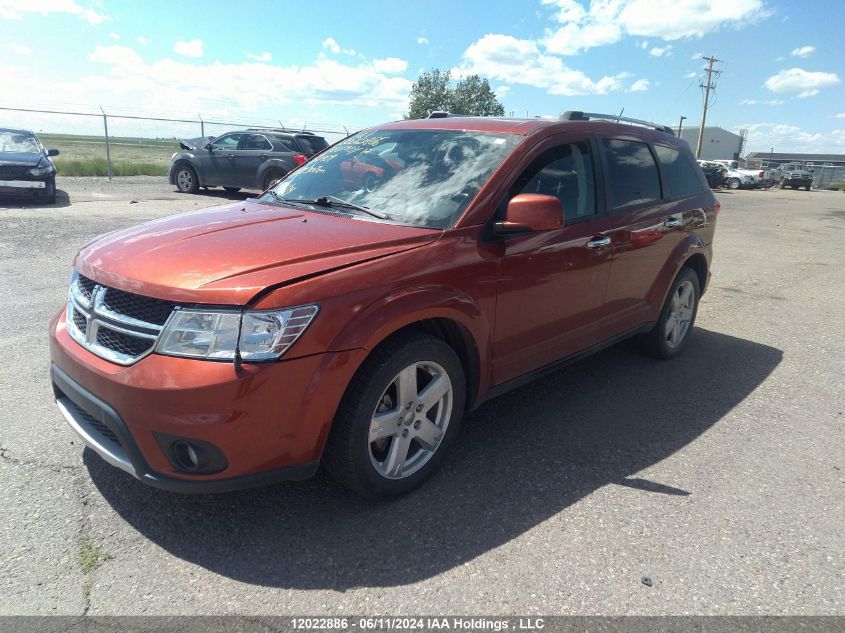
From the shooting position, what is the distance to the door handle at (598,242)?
3918mm

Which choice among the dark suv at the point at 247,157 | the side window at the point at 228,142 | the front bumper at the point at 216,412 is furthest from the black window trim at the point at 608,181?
the side window at the point at 228,142

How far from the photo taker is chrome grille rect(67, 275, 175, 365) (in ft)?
8.25

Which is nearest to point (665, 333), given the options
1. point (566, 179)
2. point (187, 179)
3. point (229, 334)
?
point (566, 179)

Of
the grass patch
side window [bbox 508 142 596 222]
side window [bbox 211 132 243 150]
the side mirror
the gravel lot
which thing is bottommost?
the gravel lot

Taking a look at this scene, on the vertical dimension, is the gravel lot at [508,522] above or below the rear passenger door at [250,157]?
below

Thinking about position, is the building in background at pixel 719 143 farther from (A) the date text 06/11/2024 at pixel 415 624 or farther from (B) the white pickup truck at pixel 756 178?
(A) the date text 06/11/2024 at pixel 415 624

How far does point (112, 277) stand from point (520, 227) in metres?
1.96

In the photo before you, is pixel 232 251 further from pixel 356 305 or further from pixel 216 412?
pixel 216 412

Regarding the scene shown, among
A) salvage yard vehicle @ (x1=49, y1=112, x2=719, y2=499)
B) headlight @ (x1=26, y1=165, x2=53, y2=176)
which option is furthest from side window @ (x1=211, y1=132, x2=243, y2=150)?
salvage yard vehicle @ (x1=49, y1=112, x2=719, y2=499)

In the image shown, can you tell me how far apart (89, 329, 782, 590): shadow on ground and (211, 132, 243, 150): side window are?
517 inches

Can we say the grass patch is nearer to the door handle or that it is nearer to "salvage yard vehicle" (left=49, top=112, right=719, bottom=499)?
"salvage yard vehicle" (left=49, top=112, right=719, bottom=499)

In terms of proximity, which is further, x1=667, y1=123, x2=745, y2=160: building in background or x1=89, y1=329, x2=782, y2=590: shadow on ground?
x1=667, y1=123, x2=745, y2=160: building in background

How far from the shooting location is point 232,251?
9.12 feet

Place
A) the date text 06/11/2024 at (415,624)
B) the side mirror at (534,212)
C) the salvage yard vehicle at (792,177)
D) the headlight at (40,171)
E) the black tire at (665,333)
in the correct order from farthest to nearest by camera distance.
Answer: the salvage yard vehicle at (792,177) → the headlight at (40,171) → the black tire at (665,333) → the side mirror at (534,212) → the date text 06/11/2024 at (415,624)
